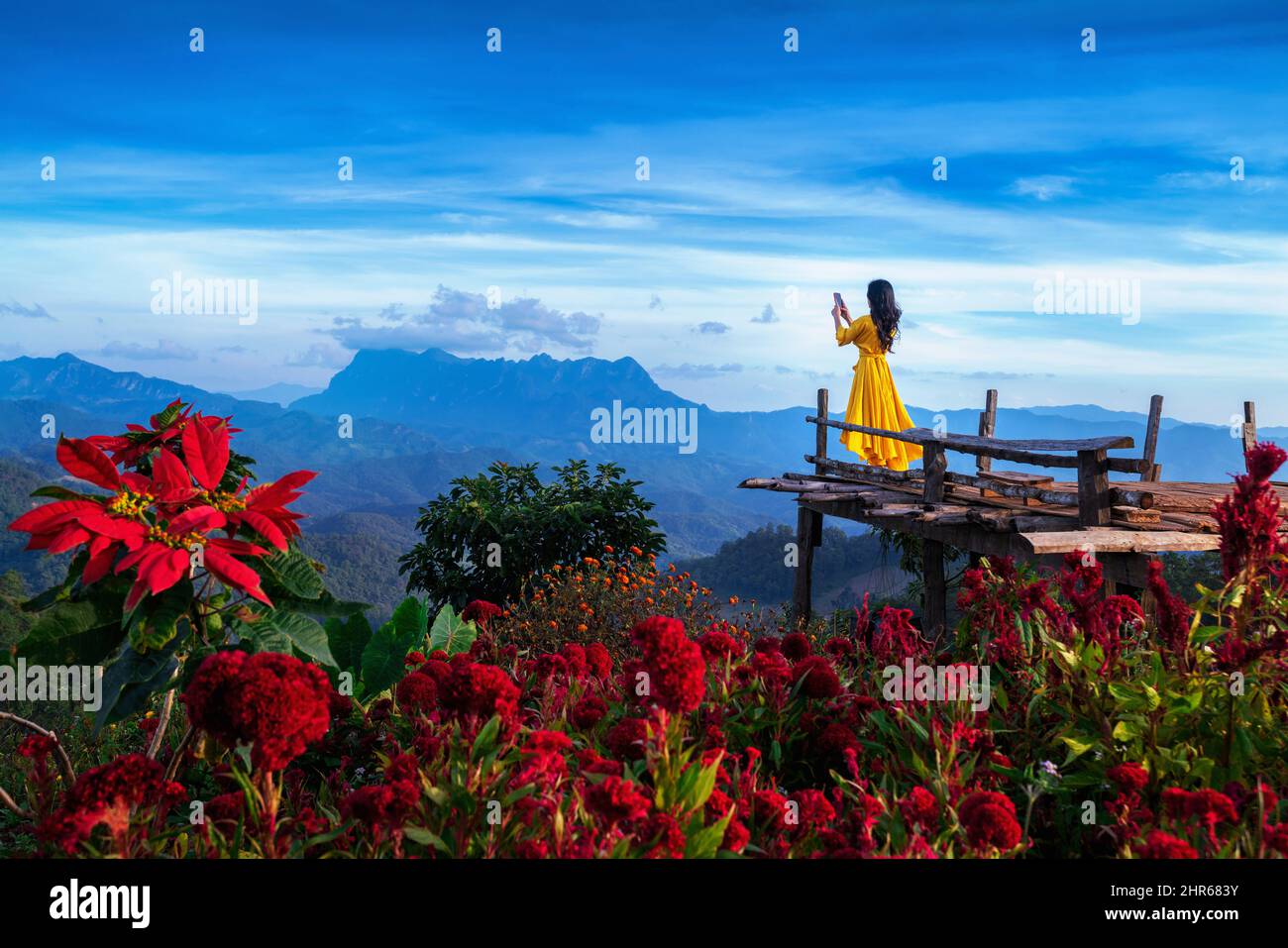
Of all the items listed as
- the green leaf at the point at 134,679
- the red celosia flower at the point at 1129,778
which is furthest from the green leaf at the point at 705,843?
the green leaf at the point at 134,679

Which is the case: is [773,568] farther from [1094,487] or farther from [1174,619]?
[1174,619]

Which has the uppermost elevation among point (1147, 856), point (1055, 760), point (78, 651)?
point (78, 651)

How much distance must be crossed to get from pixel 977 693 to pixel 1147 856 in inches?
43.6

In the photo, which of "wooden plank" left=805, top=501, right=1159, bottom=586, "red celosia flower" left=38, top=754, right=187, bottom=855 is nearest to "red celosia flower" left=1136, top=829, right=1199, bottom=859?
"red celosia flower" left=38, top=754, right=187, bottom=855

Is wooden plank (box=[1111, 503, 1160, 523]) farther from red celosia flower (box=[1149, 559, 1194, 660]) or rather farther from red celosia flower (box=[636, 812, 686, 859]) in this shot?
red celosia flower (box=[636, 812, 686, 859])

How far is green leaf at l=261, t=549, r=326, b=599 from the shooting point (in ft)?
8.46

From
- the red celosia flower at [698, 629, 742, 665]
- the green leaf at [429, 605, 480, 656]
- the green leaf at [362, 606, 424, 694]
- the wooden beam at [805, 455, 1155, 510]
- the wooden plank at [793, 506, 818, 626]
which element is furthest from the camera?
the wooden plank at [793, 506, 818, 626]

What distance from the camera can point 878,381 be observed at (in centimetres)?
1186

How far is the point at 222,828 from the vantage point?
226cm

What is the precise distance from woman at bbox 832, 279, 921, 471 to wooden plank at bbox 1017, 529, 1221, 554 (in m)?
5.07

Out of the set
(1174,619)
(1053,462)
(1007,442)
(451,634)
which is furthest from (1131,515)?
(451,634)
